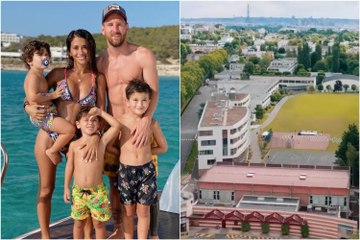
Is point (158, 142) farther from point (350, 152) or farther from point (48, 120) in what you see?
point (350, 152)

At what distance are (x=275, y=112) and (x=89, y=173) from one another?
168 cm

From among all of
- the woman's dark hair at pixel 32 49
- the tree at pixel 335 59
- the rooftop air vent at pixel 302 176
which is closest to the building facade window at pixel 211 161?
the rooftop air vent at pixel 302 176

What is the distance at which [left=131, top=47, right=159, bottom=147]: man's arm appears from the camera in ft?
11.9

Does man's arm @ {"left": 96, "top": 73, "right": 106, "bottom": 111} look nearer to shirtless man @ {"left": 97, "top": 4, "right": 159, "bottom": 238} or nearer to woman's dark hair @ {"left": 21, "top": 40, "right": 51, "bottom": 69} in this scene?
shirtless man @ {"left": 97, "top": 4, "right": 159, "bottom": 238}

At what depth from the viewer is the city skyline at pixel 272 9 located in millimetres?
4641

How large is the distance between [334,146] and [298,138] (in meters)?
0.27

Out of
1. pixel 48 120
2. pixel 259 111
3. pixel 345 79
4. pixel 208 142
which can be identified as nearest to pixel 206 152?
pixel 208 142

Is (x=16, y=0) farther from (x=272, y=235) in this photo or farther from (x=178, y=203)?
(x=272, y=235)

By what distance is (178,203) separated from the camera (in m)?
4.93

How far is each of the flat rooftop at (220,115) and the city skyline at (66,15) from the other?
2.90 ft

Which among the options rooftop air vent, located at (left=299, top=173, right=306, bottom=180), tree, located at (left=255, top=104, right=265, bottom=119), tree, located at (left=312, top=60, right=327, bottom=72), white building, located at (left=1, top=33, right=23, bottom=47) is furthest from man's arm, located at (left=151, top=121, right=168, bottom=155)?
white building, located at (left=1, top=33, right=23, bottom=47)

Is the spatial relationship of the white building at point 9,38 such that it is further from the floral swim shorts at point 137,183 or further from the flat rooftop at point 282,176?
the floral swim shorts at point 137,183

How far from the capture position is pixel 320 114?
472 centimetres

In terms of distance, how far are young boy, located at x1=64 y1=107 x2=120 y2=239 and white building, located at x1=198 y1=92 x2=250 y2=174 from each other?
133 centimetres
